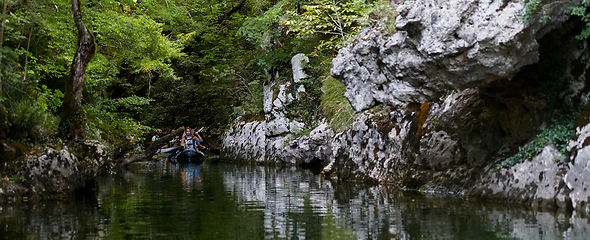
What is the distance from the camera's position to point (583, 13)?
276 inches

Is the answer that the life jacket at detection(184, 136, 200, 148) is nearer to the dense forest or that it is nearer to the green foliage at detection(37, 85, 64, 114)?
the dense forest

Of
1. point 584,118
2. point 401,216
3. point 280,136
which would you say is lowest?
point 401,216

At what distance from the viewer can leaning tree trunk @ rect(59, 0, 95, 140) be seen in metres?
11.8

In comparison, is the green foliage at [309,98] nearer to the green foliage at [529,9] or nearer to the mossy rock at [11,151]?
the mossy rock at [11,151]

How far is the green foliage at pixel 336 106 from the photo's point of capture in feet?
50.9

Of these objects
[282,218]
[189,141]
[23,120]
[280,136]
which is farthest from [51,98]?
[189,141]

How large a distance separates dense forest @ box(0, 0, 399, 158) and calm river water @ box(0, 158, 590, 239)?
3.08 metres

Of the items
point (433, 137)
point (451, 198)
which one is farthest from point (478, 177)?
point (433, 137)

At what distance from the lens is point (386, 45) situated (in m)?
9.27

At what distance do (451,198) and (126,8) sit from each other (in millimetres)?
15314

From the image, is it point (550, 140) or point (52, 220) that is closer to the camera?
point (52, 220)

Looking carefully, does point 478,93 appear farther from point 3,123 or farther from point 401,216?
point 3,123

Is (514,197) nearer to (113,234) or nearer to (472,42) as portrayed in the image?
(472,42)

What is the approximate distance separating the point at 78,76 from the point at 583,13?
37.9ft
